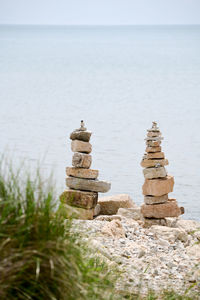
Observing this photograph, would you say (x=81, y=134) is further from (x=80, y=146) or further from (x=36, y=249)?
(x=36, y=249)

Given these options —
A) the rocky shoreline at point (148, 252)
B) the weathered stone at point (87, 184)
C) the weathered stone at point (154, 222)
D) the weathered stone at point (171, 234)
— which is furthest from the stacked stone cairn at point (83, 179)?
the weathered stone at point (171, 234)

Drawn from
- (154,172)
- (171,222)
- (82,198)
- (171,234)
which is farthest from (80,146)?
(171,234)

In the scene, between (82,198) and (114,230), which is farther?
(82,198)

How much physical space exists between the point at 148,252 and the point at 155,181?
205cm

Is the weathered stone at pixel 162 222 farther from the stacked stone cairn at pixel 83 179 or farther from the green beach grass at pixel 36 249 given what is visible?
the green beach grass at pixel 36 249

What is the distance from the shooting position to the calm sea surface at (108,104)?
16.9m

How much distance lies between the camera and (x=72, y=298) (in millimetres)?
4949

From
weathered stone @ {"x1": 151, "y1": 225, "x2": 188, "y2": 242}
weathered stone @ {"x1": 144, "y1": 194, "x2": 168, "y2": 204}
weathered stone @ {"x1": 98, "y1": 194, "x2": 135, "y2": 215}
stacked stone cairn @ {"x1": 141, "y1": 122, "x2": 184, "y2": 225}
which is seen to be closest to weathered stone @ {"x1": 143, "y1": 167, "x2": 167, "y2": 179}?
stacked stone cairn @ {"x1": 141, "y1": 122, "x2": 184, "y2": 225}

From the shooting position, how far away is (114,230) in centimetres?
858

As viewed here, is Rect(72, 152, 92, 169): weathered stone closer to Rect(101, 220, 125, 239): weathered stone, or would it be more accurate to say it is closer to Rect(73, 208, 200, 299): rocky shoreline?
Rect(73, 208, 200, 299): rocky shoreline

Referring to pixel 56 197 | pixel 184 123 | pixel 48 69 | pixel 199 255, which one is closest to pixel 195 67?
pixel 48 69

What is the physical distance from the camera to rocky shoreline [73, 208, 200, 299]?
6.54 metres

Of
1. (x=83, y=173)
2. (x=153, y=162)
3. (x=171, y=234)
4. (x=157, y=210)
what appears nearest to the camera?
(x=171, y=234)

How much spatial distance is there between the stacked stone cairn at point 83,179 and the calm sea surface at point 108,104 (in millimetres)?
1075
